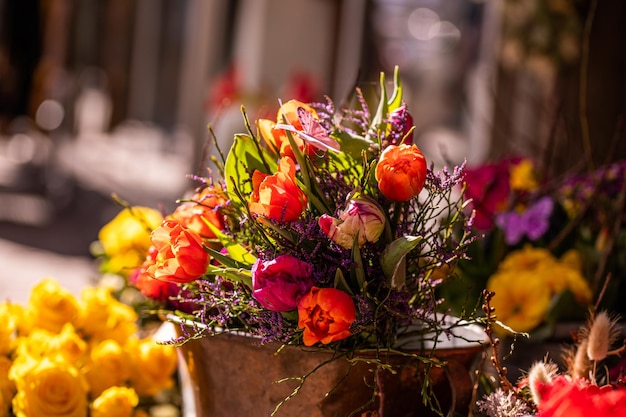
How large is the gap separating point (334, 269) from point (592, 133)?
6.47ft

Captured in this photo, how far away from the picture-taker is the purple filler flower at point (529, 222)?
4.06ft

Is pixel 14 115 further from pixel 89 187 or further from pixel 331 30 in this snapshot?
pixel 331 30

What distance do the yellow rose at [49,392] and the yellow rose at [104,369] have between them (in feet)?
0.25

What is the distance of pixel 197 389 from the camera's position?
85 centimetres

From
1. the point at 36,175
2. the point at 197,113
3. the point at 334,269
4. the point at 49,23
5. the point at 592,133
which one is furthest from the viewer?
the point at 36,175

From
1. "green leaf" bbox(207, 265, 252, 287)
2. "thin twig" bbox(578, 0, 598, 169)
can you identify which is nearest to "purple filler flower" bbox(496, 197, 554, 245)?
"thin twig" bbox(578, 0, 598, 169)

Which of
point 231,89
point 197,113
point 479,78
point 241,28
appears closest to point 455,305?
point 479,78

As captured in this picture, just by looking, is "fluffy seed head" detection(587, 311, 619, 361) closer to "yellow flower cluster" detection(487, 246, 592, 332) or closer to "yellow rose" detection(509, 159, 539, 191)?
"yellow flower cluster" detection(487, 246, 592, 332)

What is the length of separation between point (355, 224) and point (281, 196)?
0.22ft

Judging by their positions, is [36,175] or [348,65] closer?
[348,65]

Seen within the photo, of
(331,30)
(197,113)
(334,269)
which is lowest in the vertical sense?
(334,269)

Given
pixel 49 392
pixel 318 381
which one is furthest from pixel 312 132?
pixel 49 392

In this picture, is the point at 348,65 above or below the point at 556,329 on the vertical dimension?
above

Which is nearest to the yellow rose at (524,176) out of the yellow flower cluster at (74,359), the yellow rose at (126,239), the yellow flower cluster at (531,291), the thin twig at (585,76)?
the thin twig at (585,76)
